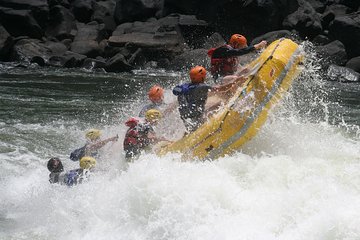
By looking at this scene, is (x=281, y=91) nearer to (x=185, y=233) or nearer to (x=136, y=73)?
(x=185, y=233)

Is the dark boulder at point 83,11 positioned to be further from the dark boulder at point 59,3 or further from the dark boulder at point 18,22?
the dark boulder at point 18,22

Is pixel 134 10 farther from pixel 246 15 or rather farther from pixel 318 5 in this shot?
pixel 318 5

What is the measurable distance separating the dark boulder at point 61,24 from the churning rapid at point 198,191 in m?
14.1

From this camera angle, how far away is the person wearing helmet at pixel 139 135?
7387 mm

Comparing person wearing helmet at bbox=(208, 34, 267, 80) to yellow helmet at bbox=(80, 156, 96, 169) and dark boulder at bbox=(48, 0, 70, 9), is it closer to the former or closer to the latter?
yellow helmet at bbox=(80, 156, 96, 169)

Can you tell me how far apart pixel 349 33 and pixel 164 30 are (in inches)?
273

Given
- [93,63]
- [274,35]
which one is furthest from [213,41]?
[93,63]

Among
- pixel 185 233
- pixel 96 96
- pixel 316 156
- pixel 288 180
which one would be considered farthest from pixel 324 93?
pixel 185 233

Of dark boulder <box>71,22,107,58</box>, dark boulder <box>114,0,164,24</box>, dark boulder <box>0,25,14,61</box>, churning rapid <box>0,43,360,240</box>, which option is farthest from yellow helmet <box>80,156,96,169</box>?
dark boulder <box>114,0,164,24</box>

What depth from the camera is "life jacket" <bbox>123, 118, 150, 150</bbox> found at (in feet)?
24.2

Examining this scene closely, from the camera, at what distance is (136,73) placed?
20.1 metres

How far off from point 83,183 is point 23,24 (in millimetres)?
17272

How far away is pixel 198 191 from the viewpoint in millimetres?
6004

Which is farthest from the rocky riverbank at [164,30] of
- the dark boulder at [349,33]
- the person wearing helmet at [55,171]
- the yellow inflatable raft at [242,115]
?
the person wearing helmet at [55,171]
